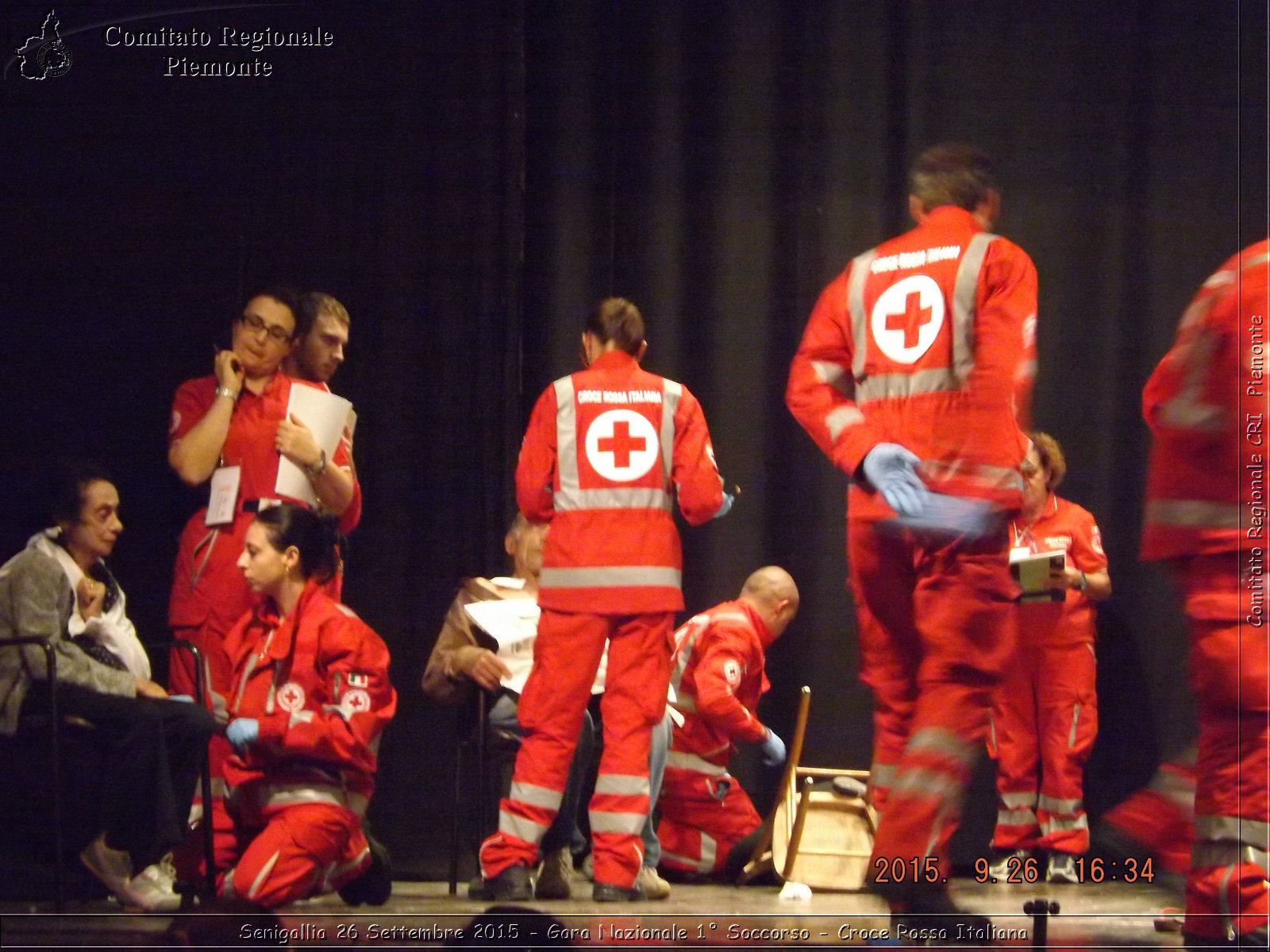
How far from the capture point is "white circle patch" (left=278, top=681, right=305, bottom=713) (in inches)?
137

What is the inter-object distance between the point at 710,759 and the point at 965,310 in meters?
2.05

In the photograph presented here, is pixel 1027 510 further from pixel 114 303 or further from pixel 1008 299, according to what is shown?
pixel 114 303

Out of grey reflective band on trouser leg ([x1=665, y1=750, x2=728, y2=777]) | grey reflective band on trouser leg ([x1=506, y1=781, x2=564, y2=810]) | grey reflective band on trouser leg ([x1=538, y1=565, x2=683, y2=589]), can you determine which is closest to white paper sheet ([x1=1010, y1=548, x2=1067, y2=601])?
grey reflective band on trouser leg ([x1=538, y1=565, x2=683, y2=589])

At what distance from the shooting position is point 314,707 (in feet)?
11.5

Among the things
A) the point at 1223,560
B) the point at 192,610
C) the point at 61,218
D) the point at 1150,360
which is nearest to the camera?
the point at 1223,560

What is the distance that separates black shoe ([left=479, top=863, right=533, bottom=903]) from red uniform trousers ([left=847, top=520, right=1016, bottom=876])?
1229mm

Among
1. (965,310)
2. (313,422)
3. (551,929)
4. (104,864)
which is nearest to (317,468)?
(313,422)

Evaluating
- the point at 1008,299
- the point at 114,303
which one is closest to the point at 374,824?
the point at 114,303

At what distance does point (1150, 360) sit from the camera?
15.9 ft

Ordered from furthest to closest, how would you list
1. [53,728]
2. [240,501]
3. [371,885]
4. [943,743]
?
[240,501] < [371,885] < [53,728] < [943,743]

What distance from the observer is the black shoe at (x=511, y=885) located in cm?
368

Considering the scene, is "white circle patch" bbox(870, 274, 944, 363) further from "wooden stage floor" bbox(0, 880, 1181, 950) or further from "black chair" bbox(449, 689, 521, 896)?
"black chair" bbox(449, 689, 521, 896)

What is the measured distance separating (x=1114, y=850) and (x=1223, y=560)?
226cm

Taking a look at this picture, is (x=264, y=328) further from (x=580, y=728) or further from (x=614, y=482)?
(x=580, y=728)
